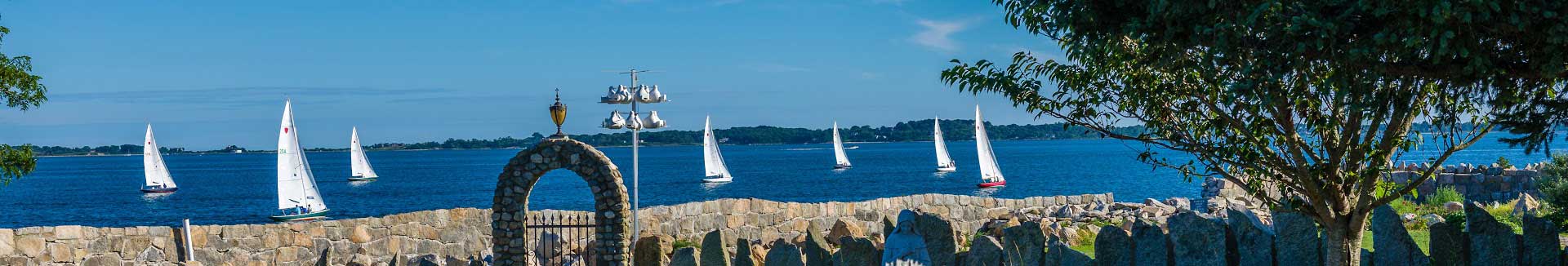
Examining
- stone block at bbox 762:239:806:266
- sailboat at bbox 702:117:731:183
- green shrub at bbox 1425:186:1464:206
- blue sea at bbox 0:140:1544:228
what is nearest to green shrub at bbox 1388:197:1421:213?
green shrub at bbox 1425:186:1464:206

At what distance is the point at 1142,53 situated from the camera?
7574 mm

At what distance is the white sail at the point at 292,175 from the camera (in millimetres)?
36281

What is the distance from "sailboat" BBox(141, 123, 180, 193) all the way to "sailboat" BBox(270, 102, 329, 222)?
25.3 meters

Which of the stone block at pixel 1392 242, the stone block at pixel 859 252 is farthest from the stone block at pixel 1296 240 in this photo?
the stone block at pixel 859 252

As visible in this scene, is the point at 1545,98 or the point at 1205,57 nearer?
the point at 1205,57

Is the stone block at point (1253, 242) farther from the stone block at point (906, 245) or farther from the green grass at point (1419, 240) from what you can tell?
the green grass at point (1419, 240)

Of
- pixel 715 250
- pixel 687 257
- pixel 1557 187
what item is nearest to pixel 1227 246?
pixel 715 250

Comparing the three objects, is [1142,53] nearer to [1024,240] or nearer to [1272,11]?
[1272,11]

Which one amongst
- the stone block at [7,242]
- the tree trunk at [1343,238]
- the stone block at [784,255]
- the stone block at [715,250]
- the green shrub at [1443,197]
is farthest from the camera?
the green shrub at [1443,197]

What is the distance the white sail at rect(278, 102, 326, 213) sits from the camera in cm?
3628

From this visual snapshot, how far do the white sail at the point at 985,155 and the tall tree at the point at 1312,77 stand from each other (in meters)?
40.0

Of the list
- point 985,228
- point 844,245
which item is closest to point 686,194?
point 985,228

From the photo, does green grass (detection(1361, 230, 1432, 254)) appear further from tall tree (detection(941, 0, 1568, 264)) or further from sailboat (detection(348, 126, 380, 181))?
sailboat (detection(348, 126, 380, 181))

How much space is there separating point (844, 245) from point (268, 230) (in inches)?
371
